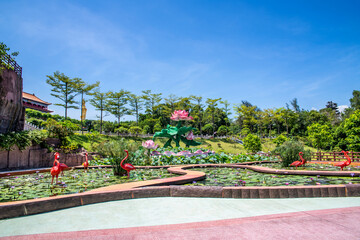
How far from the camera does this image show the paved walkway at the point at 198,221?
227cm

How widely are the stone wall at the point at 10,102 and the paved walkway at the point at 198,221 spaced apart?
37.3 ft

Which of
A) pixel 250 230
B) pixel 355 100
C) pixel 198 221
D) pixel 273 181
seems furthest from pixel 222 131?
pixel 250 230

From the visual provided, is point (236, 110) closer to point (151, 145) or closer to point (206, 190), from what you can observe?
point (151, 145)

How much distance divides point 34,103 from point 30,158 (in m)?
27.0

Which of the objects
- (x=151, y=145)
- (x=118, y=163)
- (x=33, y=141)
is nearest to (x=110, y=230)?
(x=118, y=163)

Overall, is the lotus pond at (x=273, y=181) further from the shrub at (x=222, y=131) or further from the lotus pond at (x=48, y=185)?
the shrub at (x=222, y=131)

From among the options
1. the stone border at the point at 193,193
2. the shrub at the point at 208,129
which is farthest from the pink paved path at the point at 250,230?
the shrub at the point at 208,129

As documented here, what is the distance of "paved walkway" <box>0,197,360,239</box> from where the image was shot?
227 cm

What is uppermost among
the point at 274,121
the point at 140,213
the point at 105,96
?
the point at 105,96

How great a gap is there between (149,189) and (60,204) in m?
1.46

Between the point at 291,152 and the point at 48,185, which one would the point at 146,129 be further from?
the point at 48,185

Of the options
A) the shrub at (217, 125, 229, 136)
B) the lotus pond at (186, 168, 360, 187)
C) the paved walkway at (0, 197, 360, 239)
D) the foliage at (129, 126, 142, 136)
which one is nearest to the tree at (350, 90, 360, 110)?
the shrub at (217, 125, 229, 136)

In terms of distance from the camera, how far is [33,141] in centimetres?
1233

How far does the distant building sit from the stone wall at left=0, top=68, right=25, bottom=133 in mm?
22623
